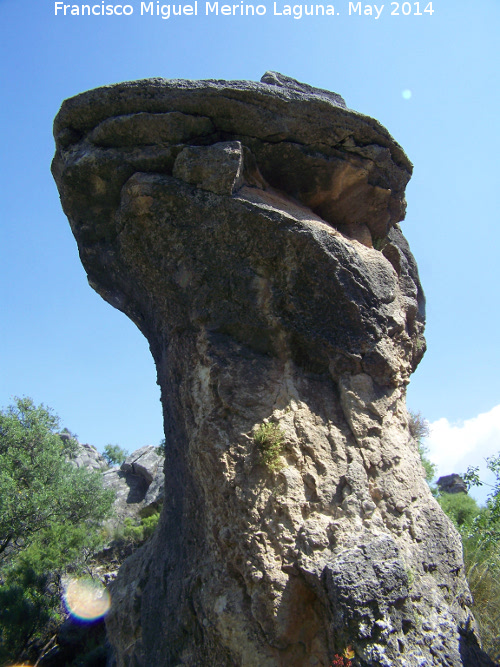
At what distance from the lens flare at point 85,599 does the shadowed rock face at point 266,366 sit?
2721 mm

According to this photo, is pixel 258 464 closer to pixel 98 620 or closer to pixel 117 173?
pixel 117 173

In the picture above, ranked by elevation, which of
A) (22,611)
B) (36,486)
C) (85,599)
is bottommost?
(85,599)

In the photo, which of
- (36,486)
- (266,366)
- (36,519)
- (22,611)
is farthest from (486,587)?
(36,486)

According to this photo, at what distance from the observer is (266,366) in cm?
535

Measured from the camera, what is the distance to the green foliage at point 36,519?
8938 millimetres

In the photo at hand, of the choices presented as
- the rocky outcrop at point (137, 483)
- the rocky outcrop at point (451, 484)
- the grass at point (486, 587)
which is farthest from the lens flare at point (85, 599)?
the rocky outcrop at point (451, 484)

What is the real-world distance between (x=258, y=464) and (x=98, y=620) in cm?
591

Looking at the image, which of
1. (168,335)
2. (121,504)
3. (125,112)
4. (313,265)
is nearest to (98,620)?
(168,335)

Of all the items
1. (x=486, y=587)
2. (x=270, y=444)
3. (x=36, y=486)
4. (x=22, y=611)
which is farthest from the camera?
(x=36, y=486)

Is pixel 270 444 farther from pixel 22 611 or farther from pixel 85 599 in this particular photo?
pixel 85 599

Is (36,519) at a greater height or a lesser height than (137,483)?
lesser

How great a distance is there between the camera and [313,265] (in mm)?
5418

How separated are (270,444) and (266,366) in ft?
3.23

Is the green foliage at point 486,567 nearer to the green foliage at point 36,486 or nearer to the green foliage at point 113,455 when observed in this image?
the green foliage at point 36,486
